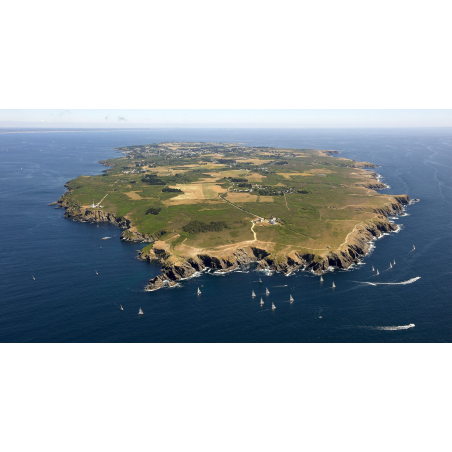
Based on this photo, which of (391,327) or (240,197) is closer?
(391,327)

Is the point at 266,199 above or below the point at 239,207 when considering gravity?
above

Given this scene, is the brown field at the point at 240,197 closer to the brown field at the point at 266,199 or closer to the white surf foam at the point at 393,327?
the brown field at the point at 266,199

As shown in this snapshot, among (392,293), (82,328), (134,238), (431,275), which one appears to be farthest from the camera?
(134,238)

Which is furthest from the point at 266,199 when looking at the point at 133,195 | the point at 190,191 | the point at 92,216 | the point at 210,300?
the point at 210,300

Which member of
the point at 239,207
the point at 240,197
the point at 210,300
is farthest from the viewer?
the point at 240,197

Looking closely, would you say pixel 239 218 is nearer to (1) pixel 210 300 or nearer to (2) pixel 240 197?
(2) pixel 240 197

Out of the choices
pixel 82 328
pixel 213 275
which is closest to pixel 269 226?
pixel 213 275

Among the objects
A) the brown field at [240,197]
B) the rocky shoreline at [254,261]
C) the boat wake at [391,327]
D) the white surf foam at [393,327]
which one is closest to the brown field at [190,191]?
the brown field at [240,197]

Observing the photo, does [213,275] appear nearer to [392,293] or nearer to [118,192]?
[392,293]

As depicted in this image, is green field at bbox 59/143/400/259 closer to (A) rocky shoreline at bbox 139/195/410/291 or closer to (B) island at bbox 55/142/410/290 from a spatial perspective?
(B) island at bbox 55/142/410/290
